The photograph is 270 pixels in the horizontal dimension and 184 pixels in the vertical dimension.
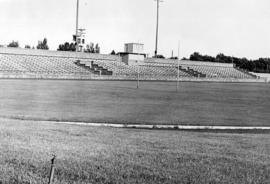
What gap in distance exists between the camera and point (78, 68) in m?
68.8

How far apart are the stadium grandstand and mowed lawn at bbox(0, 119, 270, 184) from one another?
43.2 meters

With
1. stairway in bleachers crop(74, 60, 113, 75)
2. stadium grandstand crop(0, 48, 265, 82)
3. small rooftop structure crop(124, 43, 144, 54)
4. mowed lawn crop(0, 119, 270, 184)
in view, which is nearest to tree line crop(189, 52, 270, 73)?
stadium grandstand crop(0, 48, 265, 82)

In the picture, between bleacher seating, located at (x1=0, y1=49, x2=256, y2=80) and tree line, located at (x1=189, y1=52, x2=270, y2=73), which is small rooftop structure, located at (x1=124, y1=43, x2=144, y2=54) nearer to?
bleacher seating, located at (x1=0, y1=49, x2=256, y2=80)

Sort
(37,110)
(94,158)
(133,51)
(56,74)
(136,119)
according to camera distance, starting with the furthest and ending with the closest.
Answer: (133,51) < (56,74) < (37,110) < (136,119) < (94,158)

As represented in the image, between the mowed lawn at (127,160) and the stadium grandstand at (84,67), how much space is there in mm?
43201

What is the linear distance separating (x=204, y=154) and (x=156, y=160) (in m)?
1.24

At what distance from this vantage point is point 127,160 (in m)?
7.10

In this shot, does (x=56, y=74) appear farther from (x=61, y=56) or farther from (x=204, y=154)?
(x=204, y=154)

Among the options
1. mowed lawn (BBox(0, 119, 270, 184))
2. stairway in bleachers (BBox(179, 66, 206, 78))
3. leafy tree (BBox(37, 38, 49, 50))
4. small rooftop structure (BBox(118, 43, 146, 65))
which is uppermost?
leafy tree (BBox(37, 38, 49, 50))

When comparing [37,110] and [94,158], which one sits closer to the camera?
[94,158]

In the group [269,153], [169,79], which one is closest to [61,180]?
[269,153]

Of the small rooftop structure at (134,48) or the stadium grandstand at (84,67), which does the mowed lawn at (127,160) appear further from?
the small rooftop structure at (134,48)

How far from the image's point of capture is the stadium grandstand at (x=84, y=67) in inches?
2329

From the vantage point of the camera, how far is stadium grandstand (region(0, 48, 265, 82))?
2329 inches
